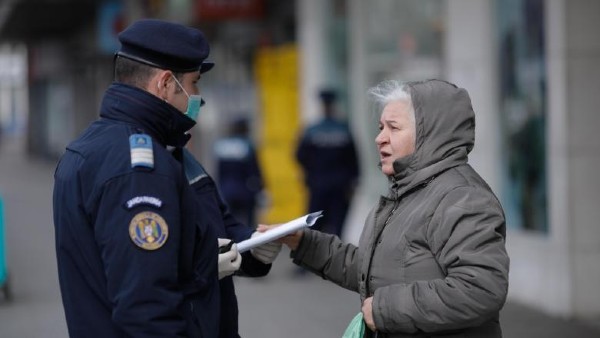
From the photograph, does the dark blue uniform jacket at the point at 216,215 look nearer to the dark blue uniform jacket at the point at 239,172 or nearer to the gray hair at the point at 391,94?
the gray hair at the point at 391,94

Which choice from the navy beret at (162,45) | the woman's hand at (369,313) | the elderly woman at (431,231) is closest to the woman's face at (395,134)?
the elderly woman at (431,231)

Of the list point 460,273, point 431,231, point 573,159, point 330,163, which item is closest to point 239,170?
point 330,163

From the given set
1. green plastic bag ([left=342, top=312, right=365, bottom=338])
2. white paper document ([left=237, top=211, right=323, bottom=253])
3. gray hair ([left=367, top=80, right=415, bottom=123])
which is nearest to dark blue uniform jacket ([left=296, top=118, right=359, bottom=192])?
white paper document ([left=237, top=211, right=323, bottom=253])

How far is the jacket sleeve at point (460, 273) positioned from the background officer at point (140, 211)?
575 mm

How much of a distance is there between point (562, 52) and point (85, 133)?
5.81 metres

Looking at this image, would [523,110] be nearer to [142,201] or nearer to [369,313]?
[369,313]

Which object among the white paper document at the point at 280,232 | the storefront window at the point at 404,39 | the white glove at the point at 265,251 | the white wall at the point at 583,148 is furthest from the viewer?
the storefront window at the point at 404,39

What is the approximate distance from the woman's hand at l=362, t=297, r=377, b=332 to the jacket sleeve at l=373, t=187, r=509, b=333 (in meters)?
0.07

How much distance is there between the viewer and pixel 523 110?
31.7 feet

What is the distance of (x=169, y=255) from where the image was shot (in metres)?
3.13

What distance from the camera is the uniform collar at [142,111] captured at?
11.0 feet

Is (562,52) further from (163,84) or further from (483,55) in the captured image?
(163,84)

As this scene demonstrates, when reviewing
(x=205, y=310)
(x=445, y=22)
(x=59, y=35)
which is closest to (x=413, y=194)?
(x=205, y=310)

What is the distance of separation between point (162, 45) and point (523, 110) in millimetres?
6682
